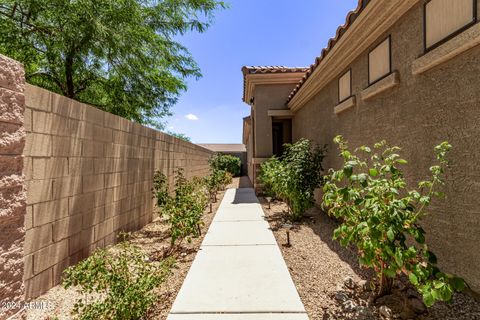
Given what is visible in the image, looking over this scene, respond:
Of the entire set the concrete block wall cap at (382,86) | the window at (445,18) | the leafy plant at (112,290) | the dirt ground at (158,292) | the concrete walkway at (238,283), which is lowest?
the dirt ground at (158,292)

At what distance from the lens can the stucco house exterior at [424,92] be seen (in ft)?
8.62

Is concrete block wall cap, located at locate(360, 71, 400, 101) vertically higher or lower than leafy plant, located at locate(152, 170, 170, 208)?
higher

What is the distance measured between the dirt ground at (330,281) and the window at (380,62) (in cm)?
295

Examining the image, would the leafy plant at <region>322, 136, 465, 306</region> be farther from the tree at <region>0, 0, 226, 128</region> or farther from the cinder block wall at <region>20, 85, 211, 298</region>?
the tree at <region>0, 0, 226, 128</region>

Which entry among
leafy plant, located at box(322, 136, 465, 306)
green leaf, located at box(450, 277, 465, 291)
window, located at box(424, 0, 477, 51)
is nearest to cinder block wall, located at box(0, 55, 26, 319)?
leafy plant, located at box(322, 136, 465, 306)

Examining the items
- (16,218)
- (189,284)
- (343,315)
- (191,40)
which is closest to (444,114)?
(343,315)

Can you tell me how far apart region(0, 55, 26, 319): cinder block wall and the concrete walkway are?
143cm

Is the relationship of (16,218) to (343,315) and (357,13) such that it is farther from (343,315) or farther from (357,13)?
(357,13)

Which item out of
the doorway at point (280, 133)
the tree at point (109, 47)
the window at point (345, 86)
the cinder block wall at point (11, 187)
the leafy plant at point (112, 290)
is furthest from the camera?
the doorway at point (280, 133)

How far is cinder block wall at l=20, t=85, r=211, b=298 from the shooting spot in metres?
2.93

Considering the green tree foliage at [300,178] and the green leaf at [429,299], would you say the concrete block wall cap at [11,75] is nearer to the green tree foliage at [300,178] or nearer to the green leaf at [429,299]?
the green leaf at [429,299]

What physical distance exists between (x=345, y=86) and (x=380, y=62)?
1418 millimetres

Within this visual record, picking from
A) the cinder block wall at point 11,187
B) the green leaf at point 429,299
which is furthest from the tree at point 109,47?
the green leaf at point 429,299

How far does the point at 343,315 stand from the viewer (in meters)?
2.64
